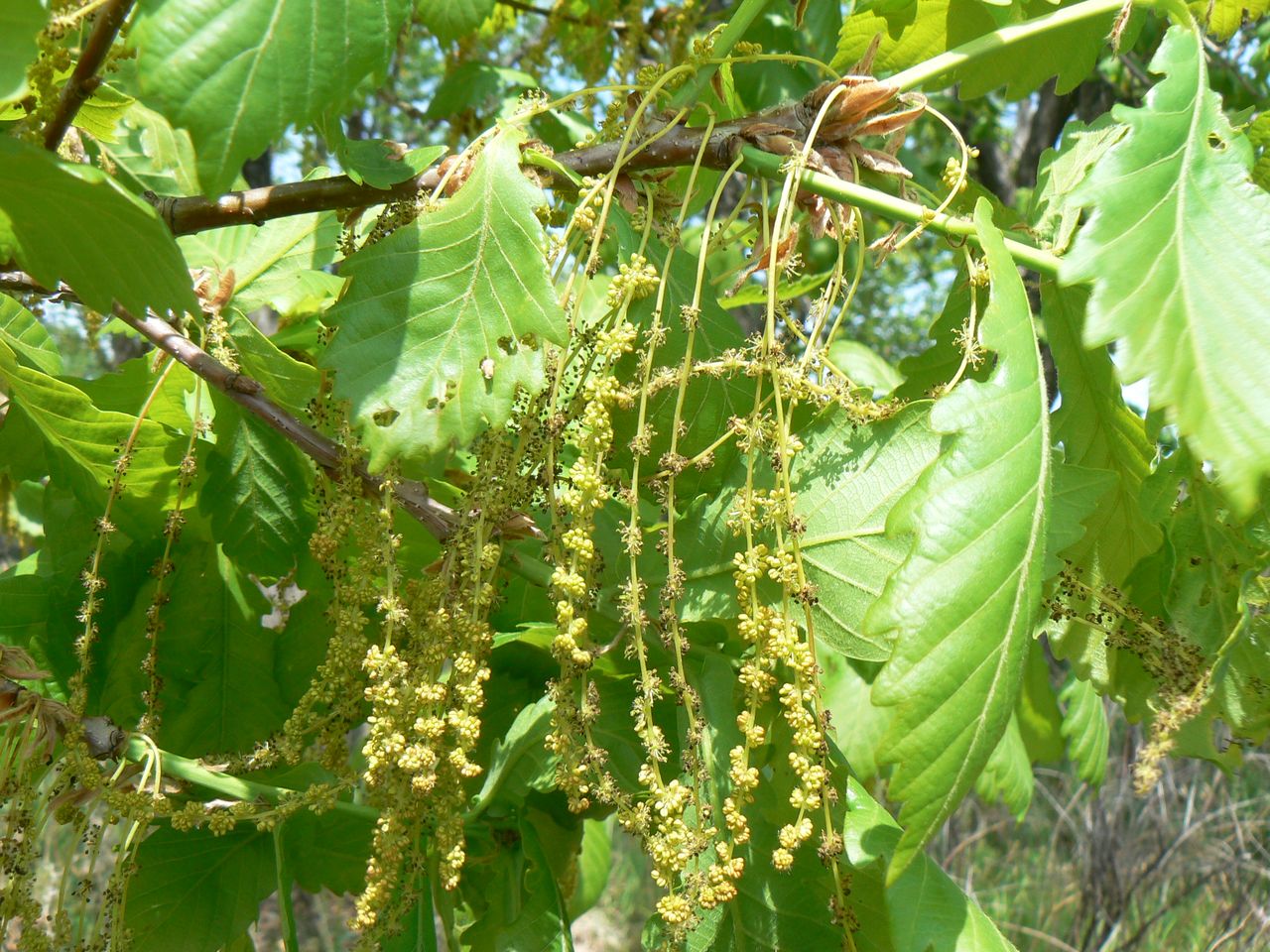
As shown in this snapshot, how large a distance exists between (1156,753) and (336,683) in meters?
0.74

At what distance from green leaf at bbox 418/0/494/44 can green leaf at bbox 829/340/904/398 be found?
1.01m

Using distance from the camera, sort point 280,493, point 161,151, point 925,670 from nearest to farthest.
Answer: point 925,670 → point 280,493 → point 161,151

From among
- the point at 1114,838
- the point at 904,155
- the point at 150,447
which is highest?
the point at 150,447

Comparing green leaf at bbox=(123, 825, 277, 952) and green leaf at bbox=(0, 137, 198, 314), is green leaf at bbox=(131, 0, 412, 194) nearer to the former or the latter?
green leaf at bbox=(0, 137, 198, 314)

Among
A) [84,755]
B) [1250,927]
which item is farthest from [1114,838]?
[84,755]

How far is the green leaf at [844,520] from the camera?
1115mm

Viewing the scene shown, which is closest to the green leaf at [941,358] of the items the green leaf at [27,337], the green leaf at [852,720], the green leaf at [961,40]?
the green leaf at [961,40]

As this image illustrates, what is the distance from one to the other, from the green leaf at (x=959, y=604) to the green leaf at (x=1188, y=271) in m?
0.12

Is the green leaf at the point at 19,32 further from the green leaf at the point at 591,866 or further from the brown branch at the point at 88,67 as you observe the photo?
the green leaf at the point at 591,866

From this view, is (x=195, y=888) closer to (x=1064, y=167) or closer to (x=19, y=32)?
(x=19, y=32)

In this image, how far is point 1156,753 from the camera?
896 millimetres

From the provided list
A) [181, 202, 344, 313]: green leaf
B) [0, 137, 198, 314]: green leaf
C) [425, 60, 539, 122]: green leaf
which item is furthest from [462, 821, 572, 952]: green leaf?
[425, 60, 539, 122]: green leaf

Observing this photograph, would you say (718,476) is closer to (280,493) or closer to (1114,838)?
(280,493)

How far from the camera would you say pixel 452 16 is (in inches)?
89.7
